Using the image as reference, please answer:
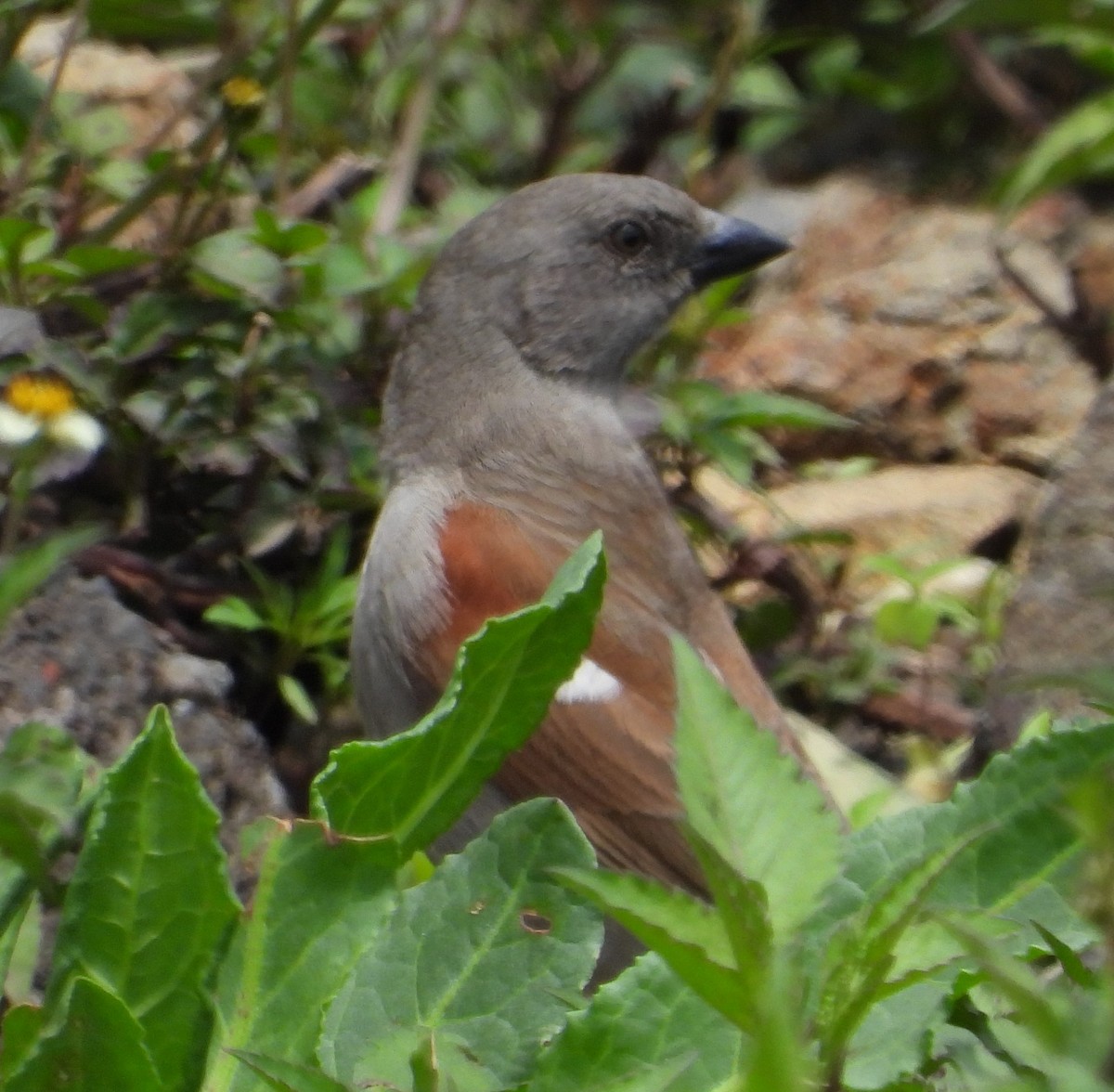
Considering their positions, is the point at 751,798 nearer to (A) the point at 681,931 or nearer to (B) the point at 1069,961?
(A) the point at 681,931

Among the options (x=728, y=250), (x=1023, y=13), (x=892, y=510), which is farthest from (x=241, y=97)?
(x=1023, y=13)

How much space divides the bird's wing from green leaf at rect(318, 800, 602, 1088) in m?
1.25

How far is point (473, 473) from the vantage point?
3.60m

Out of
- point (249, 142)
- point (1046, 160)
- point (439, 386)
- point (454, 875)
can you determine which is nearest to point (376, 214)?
point (249, 142)

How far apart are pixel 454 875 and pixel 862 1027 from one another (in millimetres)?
410

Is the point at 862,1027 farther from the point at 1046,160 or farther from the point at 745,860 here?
the point at 1046,160

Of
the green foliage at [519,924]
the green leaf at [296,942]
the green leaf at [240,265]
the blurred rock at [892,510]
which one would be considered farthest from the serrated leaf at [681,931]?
the blurred rock at [892,510]

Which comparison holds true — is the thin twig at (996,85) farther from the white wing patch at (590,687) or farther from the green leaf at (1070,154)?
the white wing patch at (590,687)

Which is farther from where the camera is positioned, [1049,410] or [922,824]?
[1049,410]

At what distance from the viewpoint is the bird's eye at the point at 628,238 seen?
13.0 feet

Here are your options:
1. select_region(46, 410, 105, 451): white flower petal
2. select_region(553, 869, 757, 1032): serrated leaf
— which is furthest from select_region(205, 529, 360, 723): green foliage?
select_region(553, 869, 757, 1032): serrated leaf

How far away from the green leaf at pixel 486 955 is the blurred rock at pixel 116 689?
1.35 meters

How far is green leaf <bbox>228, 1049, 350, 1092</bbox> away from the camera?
147 cm

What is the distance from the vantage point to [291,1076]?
148 centimetres
